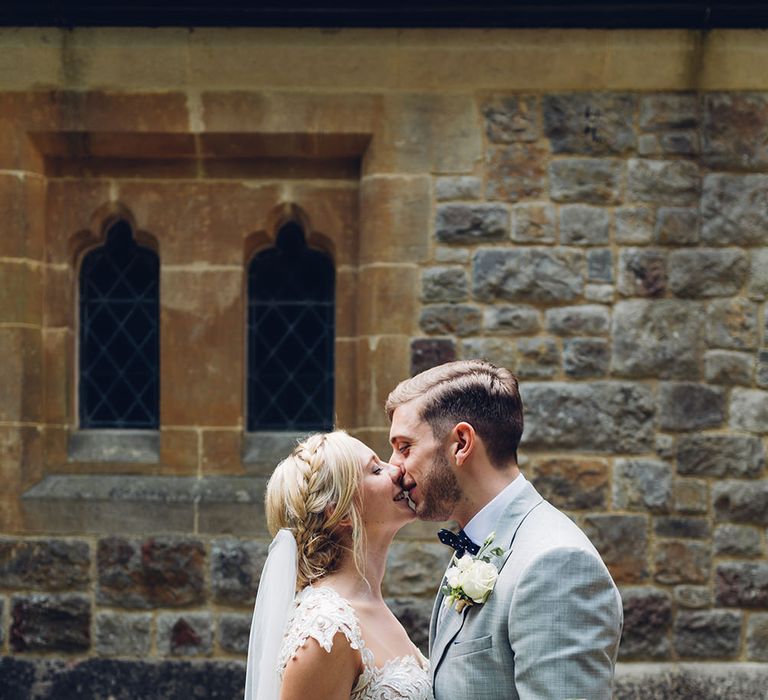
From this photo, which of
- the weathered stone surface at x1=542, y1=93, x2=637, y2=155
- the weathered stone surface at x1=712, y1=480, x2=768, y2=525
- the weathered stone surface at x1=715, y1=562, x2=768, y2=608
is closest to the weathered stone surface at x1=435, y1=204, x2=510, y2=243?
the weathered stone surface at x1=542, y1=93, x2=637, y2=155

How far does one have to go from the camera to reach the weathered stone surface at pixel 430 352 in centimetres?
583

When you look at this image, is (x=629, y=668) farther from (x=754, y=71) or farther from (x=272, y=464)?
(x=754, y=71)

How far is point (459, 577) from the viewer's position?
2.82 m

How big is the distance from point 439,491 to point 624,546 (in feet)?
9.99

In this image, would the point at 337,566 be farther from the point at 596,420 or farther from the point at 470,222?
the point at 470,222

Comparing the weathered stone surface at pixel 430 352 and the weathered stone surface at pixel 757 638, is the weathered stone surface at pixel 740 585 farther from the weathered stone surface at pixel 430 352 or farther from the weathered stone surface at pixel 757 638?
the weathered stone surface at pixel 430 352

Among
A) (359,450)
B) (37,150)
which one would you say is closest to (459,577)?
(359,450)

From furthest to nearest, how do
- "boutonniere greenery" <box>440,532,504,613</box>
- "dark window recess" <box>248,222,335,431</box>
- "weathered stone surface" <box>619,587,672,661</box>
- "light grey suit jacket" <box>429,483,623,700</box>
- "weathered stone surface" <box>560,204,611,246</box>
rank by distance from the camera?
→ "dark window recess" <box>248,222,335,431</box> → "weathered stone surface" <box>560,204,611,246</box> → "weathered stone surface" <box>619,587,672,661</box> → "boutonniere greenery" <box>440,532,504,613</box> → "light grey suit jacket" <box>429,483,623,700</box>

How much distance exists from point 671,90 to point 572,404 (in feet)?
5.56

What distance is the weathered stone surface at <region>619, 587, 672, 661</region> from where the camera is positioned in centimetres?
575

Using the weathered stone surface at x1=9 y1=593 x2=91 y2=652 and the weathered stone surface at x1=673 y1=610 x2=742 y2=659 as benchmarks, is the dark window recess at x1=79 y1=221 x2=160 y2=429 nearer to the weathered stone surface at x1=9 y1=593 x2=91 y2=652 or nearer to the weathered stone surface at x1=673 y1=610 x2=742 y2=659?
the weathered stone surface at x1=9 y1=593 x2=91 y2=652

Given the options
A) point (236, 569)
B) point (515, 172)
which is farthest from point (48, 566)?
point (515, 172)

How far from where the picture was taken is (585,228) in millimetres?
5855

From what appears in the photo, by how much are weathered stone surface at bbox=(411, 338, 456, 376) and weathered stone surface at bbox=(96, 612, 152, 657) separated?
1904mm
